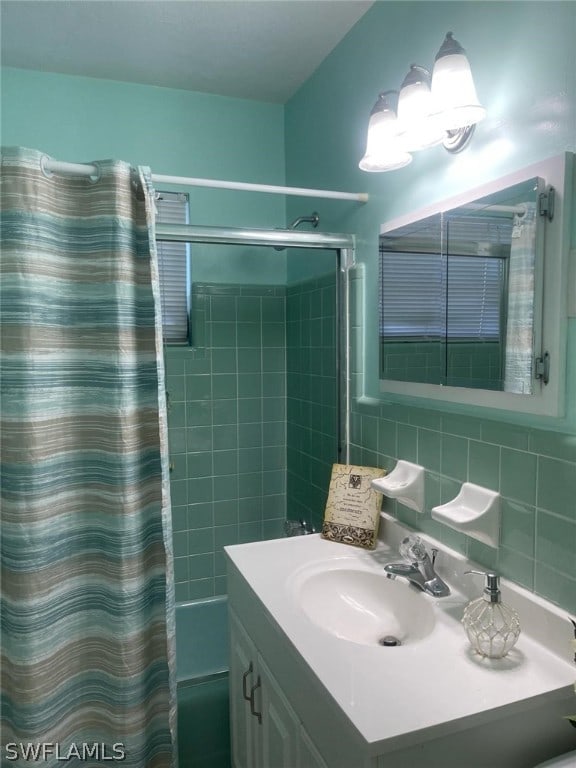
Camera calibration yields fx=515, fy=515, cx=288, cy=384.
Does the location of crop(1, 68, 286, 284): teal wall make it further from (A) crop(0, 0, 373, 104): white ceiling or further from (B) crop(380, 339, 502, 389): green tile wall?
(B) crop(380, 339, 502, 389): green tile wall

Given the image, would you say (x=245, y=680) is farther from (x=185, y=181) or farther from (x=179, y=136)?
(x=179, y=136)

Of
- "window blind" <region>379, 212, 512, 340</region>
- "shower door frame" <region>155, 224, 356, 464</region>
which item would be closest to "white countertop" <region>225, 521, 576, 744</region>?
"window blind" <region>379, 212, 512, 340</region>

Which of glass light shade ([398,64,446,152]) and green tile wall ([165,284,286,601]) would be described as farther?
green tile wall ([165,284,286,601])

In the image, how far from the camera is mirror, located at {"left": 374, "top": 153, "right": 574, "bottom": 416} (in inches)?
41.4

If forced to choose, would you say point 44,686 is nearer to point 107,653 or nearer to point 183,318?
point 107,653

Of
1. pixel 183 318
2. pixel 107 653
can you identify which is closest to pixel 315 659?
pixel 107 653

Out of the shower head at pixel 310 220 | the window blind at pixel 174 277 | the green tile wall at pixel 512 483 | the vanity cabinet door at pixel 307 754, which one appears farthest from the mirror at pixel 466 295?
the window blind at pixel 174 277

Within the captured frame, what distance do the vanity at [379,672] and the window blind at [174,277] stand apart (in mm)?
1231

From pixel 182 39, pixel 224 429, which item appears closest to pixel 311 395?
pixel 224 429

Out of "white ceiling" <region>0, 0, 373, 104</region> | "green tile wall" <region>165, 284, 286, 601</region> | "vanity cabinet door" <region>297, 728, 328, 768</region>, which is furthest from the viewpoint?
"green tile wall" <region>165, 284, 286, 601</region>

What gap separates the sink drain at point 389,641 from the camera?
4.18 ft

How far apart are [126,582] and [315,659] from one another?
28.4 inches

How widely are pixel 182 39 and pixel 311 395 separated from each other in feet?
4.85

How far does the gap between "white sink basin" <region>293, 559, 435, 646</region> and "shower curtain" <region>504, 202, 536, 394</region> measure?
1.96ft
